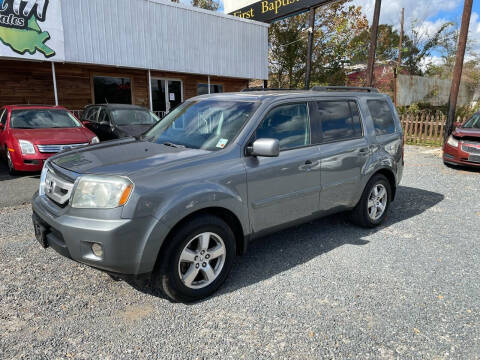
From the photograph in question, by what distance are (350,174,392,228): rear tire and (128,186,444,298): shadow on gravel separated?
0.14 meters

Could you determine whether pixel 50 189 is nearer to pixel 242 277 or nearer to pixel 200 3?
pixel 242 277

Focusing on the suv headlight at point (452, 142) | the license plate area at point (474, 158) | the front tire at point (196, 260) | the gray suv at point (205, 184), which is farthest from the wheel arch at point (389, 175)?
the suv headlight at point (452, 142)

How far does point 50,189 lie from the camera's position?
3.14m

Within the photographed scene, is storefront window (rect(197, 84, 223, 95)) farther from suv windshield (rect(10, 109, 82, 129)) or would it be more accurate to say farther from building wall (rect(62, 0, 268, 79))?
suv windshield (rect(10, 109, 82, 129))

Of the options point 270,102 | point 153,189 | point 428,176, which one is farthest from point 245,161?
point 428,176

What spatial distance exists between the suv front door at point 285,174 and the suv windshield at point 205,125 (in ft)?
0.79

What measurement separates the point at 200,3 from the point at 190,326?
36.5 meters

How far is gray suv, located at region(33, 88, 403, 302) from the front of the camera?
2646 mm

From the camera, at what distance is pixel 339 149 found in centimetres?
411

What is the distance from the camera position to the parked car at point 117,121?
9469 mm

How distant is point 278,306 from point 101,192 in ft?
5.56

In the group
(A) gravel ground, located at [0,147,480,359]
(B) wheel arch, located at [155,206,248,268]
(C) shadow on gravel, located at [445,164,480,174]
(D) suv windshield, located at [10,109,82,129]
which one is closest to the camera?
(A) gravel ground, located at [0,147,480,359]

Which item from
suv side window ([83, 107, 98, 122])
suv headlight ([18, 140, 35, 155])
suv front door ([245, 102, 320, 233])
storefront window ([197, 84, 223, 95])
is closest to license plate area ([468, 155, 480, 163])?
suv front door ([245, 102, 320, 233])

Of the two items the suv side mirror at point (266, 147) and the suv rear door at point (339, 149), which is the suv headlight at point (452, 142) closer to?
the suv rear door at point (339, 149)
